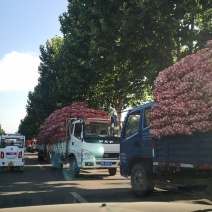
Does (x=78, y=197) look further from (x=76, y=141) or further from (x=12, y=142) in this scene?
(x=12, y=142)

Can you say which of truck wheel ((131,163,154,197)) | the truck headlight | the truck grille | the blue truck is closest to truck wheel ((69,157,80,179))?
the truck headlight

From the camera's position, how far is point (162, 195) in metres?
8.94

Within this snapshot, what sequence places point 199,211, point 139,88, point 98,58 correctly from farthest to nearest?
point 139,88 < point 98,58 < point 199,211

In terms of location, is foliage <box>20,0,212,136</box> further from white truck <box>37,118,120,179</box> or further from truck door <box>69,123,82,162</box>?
truck door <box>69,123,82,162</box>

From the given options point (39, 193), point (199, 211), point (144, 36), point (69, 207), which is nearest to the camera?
point (199, 211)

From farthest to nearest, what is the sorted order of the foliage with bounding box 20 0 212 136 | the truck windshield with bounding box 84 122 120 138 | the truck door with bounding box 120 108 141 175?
the truck windshield with bounding box 84 122 120 138, the foliage with bounding box 20 0 212 136, the truck door with bounding box 120 108 141 175

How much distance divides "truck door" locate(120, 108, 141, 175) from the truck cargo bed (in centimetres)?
107

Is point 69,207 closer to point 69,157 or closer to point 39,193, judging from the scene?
point 39,193

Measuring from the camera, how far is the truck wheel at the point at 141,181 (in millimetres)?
8483

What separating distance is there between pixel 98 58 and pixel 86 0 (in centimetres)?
307

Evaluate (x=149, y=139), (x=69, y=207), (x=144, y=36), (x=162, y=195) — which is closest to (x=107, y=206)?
(x=69, y=207)

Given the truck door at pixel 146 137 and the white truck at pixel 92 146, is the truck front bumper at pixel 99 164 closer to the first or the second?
the white truck at pixel 92 146

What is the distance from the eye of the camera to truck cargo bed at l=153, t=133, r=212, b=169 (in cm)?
638

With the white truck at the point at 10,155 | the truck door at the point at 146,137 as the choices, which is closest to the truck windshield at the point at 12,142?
the white truck at the point at 10,155
